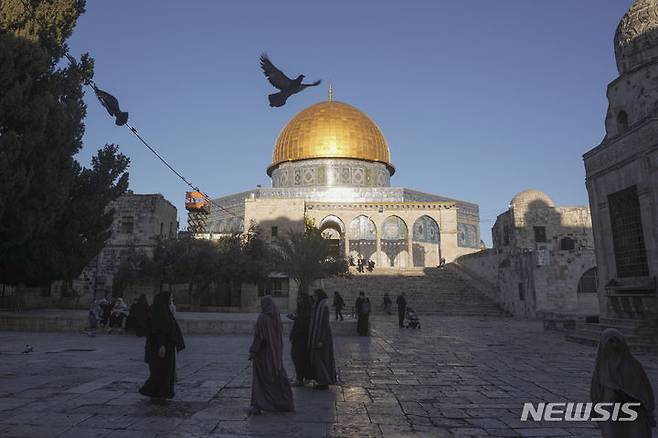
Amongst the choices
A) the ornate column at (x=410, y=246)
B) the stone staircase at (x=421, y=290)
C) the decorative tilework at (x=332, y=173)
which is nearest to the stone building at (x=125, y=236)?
the stone staircase at (x=421, y=290)

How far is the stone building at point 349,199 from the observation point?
111 ft

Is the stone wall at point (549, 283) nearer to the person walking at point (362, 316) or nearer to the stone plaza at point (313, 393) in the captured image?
the person walking at point (362, 316)

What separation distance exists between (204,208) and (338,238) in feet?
38.1

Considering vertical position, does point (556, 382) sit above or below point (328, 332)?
below

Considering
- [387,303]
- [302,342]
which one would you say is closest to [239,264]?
[387,303]

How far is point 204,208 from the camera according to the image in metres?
38.8

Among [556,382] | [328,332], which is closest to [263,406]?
[328,332]

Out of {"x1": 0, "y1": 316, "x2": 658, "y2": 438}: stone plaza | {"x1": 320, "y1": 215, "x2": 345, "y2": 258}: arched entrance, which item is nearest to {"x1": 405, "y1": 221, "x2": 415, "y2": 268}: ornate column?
{"x1": 320, "y1": 215, "x2": 345, "y2": 258}: arched entrance

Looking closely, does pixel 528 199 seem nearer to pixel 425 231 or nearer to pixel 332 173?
pixel 425 231

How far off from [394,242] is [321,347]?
3180cm

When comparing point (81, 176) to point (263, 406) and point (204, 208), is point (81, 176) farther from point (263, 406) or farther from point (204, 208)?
point (204, 208)

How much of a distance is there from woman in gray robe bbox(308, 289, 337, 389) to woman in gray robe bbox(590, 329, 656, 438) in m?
3.02

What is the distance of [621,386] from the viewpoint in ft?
9.63

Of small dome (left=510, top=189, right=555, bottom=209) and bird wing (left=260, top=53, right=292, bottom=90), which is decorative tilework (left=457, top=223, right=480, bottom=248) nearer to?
small dome (left=510, top=189, right=555, bottom=209)
